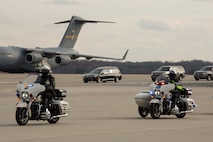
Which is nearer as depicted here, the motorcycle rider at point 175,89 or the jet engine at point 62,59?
the motorcycle rider at point 175,89

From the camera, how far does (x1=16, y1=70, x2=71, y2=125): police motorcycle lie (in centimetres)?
1925

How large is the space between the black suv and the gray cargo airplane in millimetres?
6146

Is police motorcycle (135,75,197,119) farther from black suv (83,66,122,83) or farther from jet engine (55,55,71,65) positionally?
jet engine (55,55,71,65)

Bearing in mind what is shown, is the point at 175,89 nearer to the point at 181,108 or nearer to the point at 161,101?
the point at 181,108

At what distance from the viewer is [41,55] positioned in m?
78.2

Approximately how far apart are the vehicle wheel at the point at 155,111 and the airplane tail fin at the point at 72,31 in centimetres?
6236

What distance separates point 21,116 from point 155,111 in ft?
14.9

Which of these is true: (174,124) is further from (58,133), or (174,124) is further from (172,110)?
(58,133)

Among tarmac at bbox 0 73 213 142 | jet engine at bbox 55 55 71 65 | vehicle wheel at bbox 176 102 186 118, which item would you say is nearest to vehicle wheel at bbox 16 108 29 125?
tarmac at bbox 0 73 213 142

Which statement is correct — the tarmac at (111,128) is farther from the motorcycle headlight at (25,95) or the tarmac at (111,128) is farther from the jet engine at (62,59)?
the jet engine at (62,59)

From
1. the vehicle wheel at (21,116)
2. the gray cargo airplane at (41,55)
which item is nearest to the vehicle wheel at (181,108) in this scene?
the vehicle wheel at (21,116)

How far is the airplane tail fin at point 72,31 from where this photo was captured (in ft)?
276

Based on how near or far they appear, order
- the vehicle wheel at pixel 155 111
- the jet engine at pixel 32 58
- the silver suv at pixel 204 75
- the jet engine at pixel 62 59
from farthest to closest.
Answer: the jet engine at pixel 62 59, the silver suv at pixel 204 75, the jet engine at pixel 32 58, the vehicle wheel at pixel 155 111

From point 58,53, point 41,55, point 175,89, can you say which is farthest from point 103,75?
point 175,89
